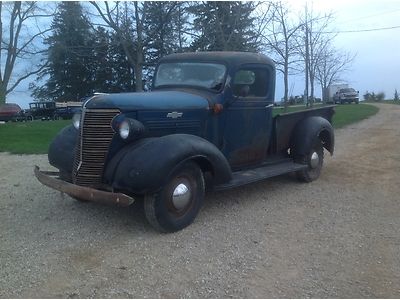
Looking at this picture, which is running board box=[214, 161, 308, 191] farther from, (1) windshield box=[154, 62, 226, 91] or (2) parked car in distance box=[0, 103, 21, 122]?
(2) parked car in distance box=[0, 103, 21, 122]

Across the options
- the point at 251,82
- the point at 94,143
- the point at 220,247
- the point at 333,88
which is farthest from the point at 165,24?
the point at 333,88

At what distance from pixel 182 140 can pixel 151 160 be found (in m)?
0.50

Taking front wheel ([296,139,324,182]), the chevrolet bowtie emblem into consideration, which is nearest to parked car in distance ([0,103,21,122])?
front wheel ([296,139,324,182])

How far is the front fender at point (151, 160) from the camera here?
508 cm

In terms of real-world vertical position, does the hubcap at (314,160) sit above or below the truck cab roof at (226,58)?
below

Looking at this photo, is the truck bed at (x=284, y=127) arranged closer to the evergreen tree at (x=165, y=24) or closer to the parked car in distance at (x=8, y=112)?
the evergreen tree at (x=165, y=24)

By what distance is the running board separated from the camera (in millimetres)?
6074

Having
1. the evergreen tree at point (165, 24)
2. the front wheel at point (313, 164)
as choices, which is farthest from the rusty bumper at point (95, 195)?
the evergreen tree at point (165, 24)

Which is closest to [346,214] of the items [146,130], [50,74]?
[146,130]

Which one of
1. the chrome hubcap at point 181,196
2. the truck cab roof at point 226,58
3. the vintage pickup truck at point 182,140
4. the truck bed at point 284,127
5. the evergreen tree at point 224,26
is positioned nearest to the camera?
the vintage pickup truck at point 182,140

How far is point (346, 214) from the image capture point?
6137 millimetres

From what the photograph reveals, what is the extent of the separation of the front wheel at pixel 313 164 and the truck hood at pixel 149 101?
2.49 metres

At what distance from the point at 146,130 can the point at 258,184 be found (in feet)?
9.34

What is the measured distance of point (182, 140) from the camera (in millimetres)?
5441
